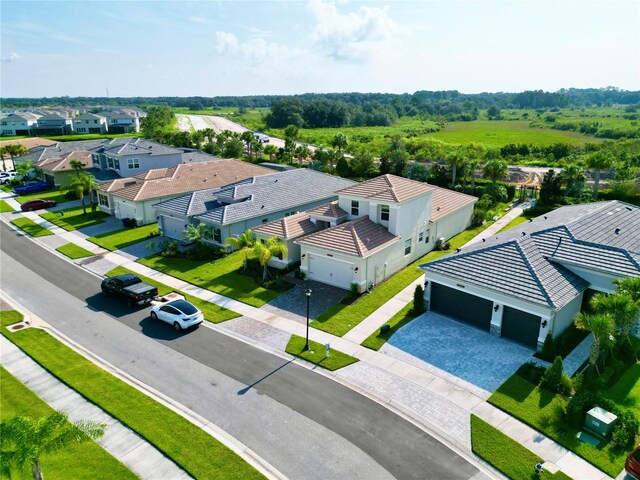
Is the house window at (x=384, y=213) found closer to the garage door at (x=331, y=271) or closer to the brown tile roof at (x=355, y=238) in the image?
the brown tile roof at (x=355, y=238)

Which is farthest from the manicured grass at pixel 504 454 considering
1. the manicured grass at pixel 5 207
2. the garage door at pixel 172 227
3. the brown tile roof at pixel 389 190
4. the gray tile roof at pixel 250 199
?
the manicured grass at pixel 5 207

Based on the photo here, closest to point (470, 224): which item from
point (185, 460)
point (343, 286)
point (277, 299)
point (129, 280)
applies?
point (343, 286)

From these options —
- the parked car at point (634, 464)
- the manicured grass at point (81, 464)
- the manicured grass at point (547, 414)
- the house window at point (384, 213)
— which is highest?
the house window at point (384, 213)

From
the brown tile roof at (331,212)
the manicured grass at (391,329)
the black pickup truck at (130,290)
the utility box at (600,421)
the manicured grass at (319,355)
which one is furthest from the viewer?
the brown tile roof at (331,212)

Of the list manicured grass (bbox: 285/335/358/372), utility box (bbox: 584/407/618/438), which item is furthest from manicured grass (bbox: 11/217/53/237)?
utility box (bbox: 584/407/618/438)

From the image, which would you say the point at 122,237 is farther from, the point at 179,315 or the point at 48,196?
the point at 48,196

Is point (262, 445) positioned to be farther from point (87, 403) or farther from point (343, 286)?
point (343, 286)

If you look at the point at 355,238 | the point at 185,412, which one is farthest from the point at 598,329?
the point at 185,412
